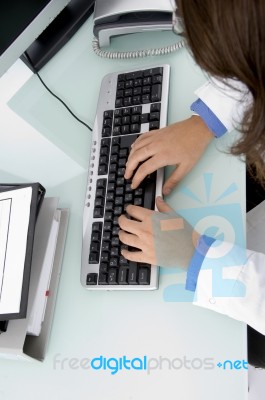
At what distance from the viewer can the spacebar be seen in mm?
750

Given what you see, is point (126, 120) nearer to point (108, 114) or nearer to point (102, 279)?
point (108, 114)

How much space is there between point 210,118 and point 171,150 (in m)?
0.09

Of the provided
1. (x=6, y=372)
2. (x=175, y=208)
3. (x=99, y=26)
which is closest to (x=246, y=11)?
(x=175, y=208)

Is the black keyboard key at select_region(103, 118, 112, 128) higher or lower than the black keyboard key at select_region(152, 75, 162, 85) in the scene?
lower

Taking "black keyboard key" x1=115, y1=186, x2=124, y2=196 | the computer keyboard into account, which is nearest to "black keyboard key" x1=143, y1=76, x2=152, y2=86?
the computer keyboard

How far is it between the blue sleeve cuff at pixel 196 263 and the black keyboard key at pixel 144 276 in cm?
6

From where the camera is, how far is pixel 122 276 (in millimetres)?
→ 712

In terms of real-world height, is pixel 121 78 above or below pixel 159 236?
above

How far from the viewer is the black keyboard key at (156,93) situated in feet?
2.68

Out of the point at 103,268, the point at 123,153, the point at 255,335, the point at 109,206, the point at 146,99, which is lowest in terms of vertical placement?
the point at 255,335

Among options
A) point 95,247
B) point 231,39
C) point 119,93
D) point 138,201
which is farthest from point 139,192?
point 231,39

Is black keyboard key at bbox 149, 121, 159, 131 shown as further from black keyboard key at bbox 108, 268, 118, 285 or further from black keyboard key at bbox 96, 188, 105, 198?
black keyboard key at bbox 108, 268, 118, 285

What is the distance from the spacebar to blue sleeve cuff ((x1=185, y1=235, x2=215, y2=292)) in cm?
11

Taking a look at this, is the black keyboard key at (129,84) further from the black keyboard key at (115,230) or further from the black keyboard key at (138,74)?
the black keyboard key at (115,230)
